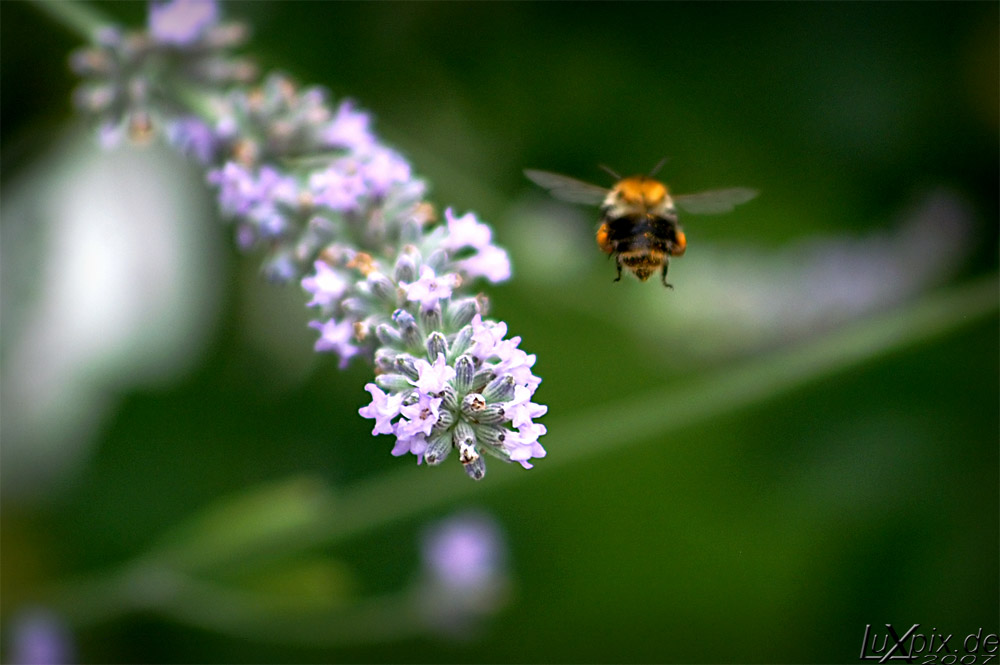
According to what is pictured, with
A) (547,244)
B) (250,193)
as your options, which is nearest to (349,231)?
(250,193)

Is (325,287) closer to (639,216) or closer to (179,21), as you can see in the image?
(639,216)

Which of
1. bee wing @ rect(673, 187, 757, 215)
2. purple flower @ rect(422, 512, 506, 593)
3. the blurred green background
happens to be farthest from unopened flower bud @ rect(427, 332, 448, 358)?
purple flower @ rect(422, 512, 506, 593)

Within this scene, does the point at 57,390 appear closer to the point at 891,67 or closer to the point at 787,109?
the point at 787,109

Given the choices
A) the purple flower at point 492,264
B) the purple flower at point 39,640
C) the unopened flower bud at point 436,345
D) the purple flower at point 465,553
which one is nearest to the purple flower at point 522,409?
the unopened flower bud at point 436,345

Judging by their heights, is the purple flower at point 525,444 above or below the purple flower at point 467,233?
below

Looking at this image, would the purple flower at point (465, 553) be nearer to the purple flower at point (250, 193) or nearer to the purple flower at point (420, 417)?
the purple flower at point (250, 193)

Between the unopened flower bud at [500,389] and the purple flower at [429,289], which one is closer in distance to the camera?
the unopened flower bud at [500,389]
